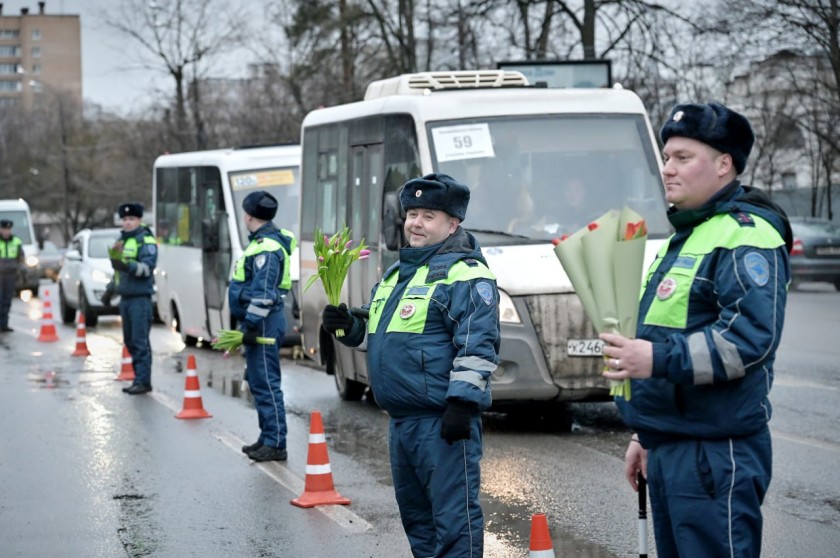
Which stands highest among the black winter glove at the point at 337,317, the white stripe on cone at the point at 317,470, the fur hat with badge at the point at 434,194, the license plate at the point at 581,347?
the fur hat with badge at the point at 434,194

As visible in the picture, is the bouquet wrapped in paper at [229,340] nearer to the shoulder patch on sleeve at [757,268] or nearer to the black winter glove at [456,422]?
the black winter glove at [456,422]

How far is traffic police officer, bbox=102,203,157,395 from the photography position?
14.0 meters

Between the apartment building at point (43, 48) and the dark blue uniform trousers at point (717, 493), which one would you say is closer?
the dark blue uniform trousers at point (717, 493)

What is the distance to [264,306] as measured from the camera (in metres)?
9.73

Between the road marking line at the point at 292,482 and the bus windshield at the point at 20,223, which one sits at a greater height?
the bus windshield at the point at 20,223

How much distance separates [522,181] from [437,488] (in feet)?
21.1

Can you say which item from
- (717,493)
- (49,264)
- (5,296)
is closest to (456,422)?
(717,493)

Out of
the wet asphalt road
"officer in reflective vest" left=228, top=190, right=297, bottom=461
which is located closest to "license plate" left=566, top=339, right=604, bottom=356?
the wet asphalt road

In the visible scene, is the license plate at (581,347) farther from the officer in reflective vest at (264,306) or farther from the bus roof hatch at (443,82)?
the bus roof hatch at (443,82)

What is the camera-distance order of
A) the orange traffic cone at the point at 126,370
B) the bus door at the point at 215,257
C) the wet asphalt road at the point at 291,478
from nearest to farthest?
the wet asphalt road at the point at 291,478, the orange traffic cone at the point at 126,370, the bus door at the point at 215,257

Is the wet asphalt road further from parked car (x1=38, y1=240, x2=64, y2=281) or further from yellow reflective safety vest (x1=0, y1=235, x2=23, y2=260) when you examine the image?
parked car (x1=38, y1=240, x2=64, y2=281)

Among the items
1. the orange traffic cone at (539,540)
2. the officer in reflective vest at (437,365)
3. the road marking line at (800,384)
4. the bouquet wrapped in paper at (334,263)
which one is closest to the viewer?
the officer in reflective vest at (437,365)

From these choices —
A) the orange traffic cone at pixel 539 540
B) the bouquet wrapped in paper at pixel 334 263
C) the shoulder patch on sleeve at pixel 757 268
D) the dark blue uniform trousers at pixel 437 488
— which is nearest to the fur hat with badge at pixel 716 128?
the shoulder patch on sleeve at pixel 757 268

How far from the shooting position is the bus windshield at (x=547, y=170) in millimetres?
11359
